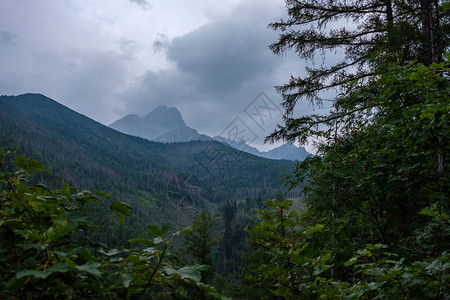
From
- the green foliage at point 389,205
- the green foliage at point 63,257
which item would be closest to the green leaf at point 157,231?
the green foliage at point 63,257

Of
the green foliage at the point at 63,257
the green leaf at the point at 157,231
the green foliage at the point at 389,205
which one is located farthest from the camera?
the green foliage at the point at 389,205

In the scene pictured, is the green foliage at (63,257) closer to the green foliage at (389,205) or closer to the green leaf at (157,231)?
the green leaf at (157,231)

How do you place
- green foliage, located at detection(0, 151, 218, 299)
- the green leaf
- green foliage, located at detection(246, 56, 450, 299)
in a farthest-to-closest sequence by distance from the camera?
green foliage, located at detection(246, 56, 450, 299) → the green leaf → green foliage, located at detection(0, 151, 218, 299)

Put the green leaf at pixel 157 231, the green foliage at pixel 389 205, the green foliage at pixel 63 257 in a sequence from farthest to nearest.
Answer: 1. the green foliage at pixel 389 205
2. the green leaf at pixel 157 231
3. the green foliage at pixel 63 257

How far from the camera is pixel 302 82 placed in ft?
28.3

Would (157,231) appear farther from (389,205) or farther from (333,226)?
(333,226)

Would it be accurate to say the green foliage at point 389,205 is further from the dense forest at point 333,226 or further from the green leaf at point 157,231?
the green leaf at point 157,231

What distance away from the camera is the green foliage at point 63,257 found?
106cm

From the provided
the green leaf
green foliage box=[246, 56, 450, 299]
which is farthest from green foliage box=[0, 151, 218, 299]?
green foliage box=[246, 56, 450, 299]

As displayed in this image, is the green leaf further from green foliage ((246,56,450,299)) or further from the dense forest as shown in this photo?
green foliage ((246,56,450,299))

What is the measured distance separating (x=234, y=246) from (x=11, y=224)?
87166 mm

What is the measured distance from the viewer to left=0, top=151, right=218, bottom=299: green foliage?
1.06 metres

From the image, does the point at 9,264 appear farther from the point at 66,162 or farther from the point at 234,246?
the point at 66,162

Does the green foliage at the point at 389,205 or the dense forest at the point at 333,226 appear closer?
the dense forest at the point at 333,226
